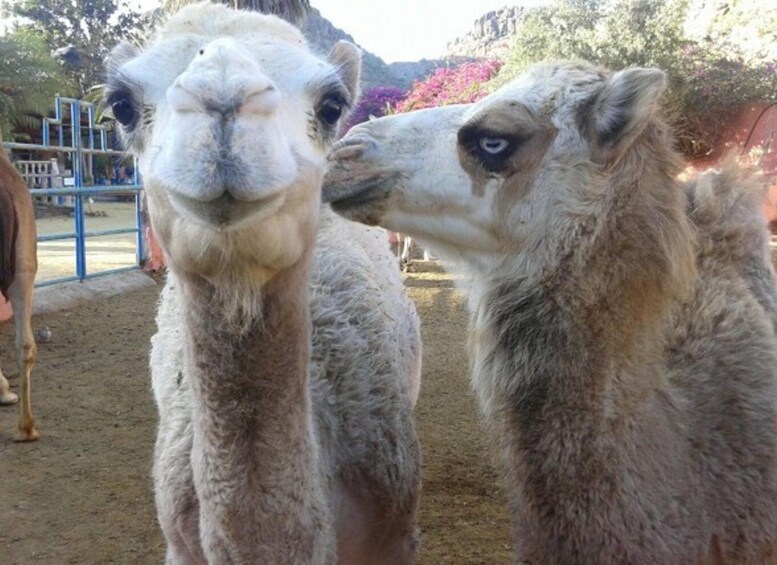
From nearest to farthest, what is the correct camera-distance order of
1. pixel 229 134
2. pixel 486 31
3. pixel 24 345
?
pixel 229 134 < pixel 24 345 < pixel 486 31

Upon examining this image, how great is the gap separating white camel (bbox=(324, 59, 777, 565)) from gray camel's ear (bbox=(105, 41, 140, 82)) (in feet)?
2.57

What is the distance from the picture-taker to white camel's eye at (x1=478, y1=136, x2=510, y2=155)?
7.88 ft

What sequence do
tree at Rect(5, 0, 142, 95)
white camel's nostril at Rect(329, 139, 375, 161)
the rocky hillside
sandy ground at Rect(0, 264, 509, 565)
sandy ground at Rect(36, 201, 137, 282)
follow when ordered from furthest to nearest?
the rocky hillside → tree at Rect(5, 0, 142, 95) → sandy ground at Rect(36, 201, 137, 282) → sandy ground at Rect(0, 264, 509, 565) → white camel's nostril at Rect(329, 139, 375, 161)

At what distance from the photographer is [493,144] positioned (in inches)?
95.0

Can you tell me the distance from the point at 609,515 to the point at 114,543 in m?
3.21

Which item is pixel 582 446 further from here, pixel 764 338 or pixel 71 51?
pixel 71 51

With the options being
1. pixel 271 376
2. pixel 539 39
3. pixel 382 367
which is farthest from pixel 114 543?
pixel 539 39

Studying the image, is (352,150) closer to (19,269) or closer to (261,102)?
(261,102)

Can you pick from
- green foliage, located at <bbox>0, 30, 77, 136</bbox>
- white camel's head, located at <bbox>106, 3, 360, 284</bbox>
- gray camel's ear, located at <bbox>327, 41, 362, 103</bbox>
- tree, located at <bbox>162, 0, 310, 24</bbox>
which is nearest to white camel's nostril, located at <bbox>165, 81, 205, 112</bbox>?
white camel's head, located at <bbox>106, 3, 360, 284</bbox>

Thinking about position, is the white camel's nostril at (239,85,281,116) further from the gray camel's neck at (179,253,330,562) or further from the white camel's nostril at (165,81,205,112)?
the gray camel's neck at (179,253,330,562)

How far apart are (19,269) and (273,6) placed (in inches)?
184

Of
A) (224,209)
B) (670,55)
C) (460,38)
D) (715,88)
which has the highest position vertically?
(460,38)

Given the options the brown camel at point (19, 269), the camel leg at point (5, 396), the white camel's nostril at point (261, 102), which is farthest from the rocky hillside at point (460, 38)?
the white camel's nostril at point (261, 102)

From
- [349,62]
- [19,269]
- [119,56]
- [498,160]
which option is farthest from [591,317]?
[19,269]
